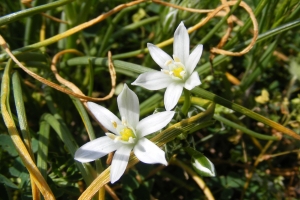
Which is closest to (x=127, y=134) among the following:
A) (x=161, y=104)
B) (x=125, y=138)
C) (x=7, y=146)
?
(x=125, y=138)

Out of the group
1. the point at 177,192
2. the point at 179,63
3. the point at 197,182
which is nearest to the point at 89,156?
the point at 179,63

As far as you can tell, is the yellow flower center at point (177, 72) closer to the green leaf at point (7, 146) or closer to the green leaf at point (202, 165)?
the green leaf at point (202, 165)

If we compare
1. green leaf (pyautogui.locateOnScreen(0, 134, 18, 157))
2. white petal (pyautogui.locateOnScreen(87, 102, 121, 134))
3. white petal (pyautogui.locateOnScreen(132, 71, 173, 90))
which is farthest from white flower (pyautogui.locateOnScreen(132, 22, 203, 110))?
green leaf (pyautogui.locateOnScreen(0, 134, 18, 157))

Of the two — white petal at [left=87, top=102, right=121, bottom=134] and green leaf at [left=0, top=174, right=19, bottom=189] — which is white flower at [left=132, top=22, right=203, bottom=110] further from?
green leaf at [left=0, top=174, right=19, bottom=189]

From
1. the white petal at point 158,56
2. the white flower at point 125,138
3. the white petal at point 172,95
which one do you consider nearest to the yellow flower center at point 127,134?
the white flower at point 125,138

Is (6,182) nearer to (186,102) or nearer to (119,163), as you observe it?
(119,163)

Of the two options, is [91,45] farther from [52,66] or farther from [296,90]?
[296,90]
